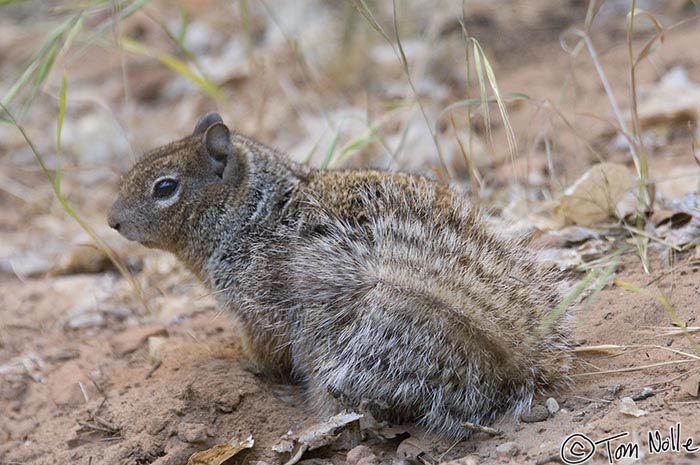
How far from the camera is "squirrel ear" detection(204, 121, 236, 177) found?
4.20 metres

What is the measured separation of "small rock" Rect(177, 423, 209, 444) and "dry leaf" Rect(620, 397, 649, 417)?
5.86 feet

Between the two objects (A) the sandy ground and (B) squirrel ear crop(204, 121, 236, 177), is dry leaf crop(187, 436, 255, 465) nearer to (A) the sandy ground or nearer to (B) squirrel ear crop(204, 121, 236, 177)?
(A) the sandy ground

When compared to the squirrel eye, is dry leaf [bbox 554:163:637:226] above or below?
below

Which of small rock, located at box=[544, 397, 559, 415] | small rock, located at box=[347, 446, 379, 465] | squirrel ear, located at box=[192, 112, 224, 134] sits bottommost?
small rock, located at box=[347, 446, 379, 465]

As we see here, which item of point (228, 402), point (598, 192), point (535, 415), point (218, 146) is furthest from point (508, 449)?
point (218, 146)

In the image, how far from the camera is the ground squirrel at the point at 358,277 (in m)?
3.23

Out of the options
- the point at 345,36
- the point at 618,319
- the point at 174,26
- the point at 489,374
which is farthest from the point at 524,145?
the point at 174,26

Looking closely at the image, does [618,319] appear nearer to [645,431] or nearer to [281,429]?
[645,431]

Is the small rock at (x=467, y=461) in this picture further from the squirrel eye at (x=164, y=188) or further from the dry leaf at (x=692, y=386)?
the squirrel eye at (x=164, y=188)

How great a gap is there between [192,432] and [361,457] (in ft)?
2.73

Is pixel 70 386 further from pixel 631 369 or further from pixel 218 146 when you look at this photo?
pixel 631 369

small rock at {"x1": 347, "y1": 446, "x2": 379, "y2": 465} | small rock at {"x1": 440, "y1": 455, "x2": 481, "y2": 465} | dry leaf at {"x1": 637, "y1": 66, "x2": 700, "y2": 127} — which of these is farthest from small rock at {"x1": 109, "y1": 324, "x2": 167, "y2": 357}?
dry leaf at {"x1": 637, "y1": 66, "x2": 700, "y2": 127}

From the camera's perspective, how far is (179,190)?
4.23 metres
